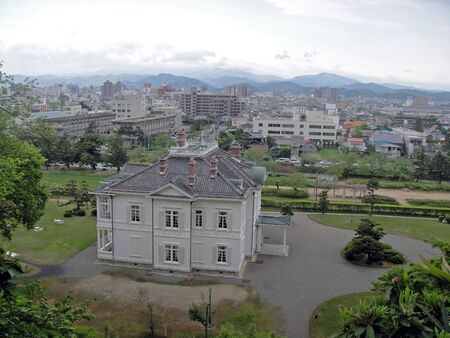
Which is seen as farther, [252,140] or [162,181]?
[252,140]

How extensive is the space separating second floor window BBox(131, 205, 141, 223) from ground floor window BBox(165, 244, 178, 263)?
8.37 ft

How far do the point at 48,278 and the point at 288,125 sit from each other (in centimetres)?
8216

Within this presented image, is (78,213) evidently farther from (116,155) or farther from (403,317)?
(403,317)

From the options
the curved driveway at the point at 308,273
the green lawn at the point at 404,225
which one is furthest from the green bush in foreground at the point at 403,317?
the green lawn at the point at 404,225

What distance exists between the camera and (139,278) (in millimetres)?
26891

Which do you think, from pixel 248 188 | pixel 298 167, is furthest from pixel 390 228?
pixel 298 167

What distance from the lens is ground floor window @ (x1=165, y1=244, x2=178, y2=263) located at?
91.2 ft

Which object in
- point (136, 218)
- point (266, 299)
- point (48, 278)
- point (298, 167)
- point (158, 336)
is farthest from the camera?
point (298, 167)

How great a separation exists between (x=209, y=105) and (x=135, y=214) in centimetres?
13297

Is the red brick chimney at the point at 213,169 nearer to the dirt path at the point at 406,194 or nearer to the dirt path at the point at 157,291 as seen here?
the dirt path at the point at 157,291

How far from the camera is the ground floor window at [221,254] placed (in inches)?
1083

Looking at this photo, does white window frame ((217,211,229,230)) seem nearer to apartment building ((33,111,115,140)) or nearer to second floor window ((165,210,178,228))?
second floor window ((165,210,178,228))

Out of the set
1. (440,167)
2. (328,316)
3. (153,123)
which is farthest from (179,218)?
(153,123)

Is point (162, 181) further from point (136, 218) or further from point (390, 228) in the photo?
point (390, 228)
